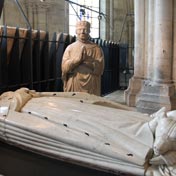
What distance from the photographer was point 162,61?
21.7ft

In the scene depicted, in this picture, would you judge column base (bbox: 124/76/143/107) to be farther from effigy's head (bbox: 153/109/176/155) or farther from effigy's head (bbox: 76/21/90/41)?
effigy's head (bbox: 153/109/176/155)

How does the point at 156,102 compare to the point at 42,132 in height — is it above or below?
below

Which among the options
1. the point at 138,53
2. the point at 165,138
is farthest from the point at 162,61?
the point at 165,138

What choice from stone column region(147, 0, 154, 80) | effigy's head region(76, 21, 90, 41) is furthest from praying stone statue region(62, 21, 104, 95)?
stone column region(147, 0, 154, 80)

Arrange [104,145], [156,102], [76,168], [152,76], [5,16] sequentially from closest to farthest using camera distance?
[104,145] < [76,168] < [156,102] < [152,76] < [5,16]

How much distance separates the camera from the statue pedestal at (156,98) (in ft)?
21.0

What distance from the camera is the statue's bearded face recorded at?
175 centimetres

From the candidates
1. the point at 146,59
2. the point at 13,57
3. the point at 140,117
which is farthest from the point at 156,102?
the point at 140,117

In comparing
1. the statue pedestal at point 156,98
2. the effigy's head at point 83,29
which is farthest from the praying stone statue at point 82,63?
the statue pedestal at point 156,98

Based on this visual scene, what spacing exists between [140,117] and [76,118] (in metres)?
0.44

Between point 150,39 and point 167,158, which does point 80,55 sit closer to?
point 167,158

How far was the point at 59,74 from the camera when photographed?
7.61 meters

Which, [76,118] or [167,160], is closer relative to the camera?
[167,160]

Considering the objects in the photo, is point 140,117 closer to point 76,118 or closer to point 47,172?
point 76,118
